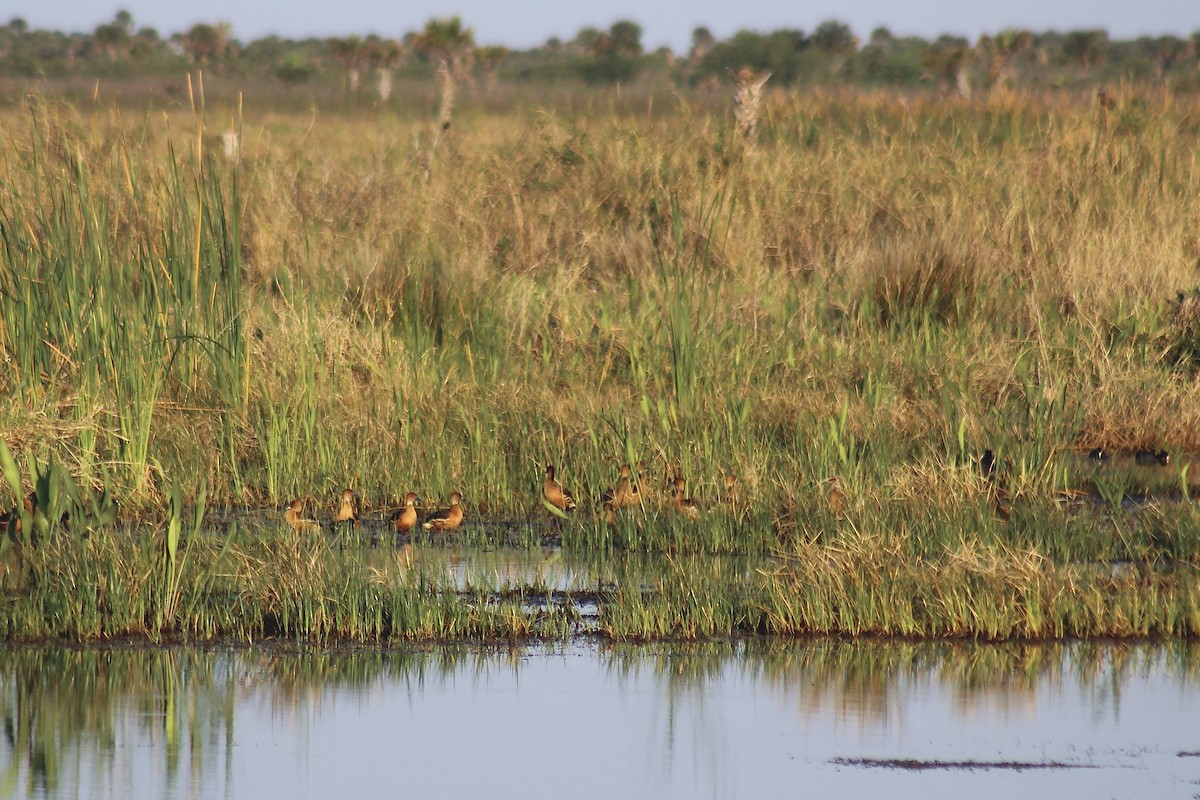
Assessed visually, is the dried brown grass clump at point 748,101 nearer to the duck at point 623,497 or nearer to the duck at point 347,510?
the duck at point 623,497

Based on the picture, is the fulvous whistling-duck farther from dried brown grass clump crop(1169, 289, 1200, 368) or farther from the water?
the water

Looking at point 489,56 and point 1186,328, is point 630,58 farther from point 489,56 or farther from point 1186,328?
point 1186,328

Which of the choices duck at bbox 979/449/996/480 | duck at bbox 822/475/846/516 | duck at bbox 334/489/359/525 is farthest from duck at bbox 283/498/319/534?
duck at bbox 979/449/996/480

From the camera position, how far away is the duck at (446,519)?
26.0 feet

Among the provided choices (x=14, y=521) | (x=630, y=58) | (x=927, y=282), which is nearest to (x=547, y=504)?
(x=14, y=521)

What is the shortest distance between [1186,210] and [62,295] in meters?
9.98

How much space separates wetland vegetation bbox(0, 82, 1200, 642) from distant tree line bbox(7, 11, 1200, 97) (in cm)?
3225

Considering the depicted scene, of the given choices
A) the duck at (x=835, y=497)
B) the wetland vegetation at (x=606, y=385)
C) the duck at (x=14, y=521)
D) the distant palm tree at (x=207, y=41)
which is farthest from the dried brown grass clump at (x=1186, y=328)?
the distant palm tree at (x=207, y=41)

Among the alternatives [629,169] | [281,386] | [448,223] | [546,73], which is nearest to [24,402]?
[281,386]

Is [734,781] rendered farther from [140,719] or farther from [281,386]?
[281,386]

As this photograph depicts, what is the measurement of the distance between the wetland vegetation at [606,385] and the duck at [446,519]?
5.5 inches

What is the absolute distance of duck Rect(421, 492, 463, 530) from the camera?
312 inches

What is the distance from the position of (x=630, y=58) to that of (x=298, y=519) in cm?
6602

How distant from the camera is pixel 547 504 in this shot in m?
8.36
